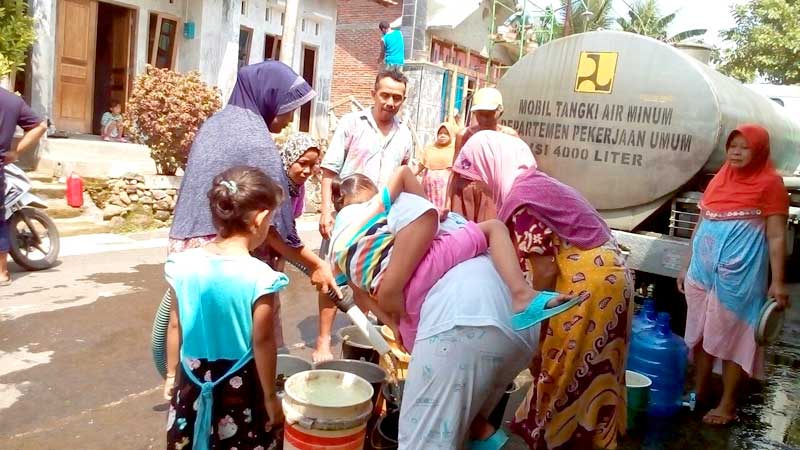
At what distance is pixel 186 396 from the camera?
231cm

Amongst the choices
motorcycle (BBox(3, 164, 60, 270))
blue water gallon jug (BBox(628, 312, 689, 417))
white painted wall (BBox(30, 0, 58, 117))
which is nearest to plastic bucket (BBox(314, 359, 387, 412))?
blue water gallon jug (BBox(628, 312, 689, 417))

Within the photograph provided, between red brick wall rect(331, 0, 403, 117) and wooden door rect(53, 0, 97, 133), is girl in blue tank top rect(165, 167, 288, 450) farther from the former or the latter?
red brick wall rect(331, 0, 403, 117)

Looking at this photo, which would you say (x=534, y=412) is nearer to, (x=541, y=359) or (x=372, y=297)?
(x=541, y=359)

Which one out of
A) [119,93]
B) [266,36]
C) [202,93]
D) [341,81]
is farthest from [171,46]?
[341,81]

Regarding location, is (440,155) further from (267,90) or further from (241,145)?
(241,145)

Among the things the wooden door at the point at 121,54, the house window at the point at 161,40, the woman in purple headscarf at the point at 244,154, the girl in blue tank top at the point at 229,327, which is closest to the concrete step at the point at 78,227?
the wooden door at the point at 121,54

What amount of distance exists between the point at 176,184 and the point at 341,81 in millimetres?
10710

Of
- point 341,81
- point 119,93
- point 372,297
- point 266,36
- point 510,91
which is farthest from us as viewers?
point 341,81

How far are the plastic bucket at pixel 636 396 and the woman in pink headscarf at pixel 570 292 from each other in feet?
1.92

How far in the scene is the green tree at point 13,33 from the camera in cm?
760

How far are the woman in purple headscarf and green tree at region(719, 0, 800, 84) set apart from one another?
2103 cm

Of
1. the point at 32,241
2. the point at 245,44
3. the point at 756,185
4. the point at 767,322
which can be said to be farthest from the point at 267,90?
the point at 245,44

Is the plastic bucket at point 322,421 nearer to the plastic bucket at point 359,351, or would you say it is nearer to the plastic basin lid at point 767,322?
the plastic bucket at point 359,351

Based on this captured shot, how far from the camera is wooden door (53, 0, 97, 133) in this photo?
9.84 meters
